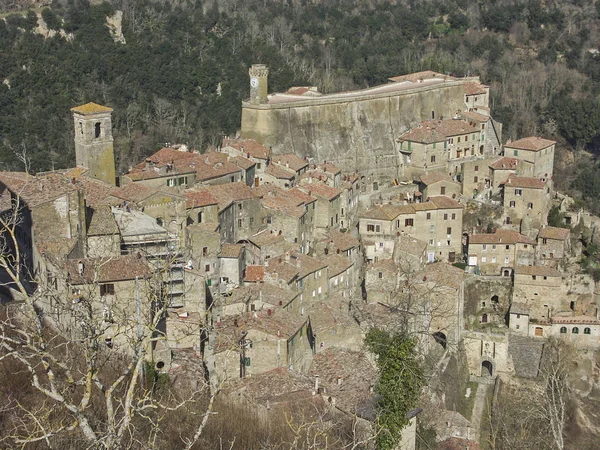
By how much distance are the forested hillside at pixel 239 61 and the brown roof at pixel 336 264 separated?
14.3 metres

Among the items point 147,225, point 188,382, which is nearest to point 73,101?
point 147,225

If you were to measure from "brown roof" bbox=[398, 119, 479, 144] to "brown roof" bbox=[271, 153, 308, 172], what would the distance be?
20.2 feet

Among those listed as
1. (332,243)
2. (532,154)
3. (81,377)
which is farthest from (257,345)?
(532,154)

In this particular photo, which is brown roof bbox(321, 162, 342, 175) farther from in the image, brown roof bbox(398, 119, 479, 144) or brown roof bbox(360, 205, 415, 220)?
brown roof bbox(398, 119, 479, 144)

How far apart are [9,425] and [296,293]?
17.5 meters

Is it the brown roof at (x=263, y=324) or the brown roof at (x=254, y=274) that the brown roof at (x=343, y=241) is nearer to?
the brown roof at (x=254, y=274)

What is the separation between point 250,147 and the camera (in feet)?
145

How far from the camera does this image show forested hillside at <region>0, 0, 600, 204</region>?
51.2 m

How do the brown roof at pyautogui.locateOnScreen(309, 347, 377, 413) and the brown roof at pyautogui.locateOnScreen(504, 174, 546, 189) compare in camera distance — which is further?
the brown roof at pyautogui.locateOnScreen(504, 174, 546, 189)

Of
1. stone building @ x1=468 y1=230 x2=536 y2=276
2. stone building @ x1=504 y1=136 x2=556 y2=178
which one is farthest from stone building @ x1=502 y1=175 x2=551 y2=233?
stone building @ x1=504 y1=136 x2=556 y2=178

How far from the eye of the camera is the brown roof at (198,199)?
3528cm

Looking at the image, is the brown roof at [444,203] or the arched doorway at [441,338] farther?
the brown roof at [444,203]

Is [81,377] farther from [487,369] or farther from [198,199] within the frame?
[487,369]

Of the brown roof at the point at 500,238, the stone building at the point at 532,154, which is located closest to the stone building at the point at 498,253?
the brown roof at the point at 500,238
